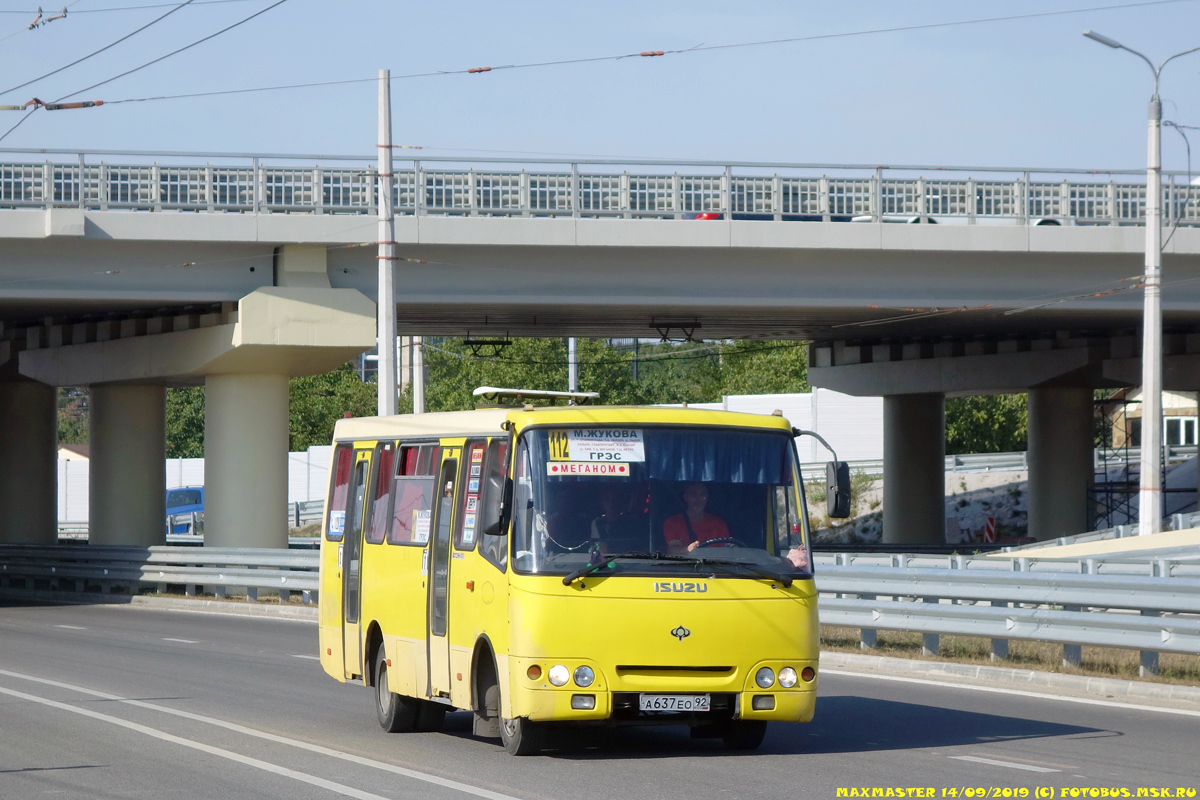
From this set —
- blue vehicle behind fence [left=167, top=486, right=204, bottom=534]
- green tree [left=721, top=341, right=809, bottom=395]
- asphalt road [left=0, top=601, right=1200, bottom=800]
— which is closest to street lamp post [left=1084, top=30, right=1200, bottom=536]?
asphalt road [left=0, top=601, right=1200, bottom=800]

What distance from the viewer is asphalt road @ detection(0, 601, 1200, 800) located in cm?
905

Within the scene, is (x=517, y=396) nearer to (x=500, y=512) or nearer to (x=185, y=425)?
(x=500, y=512)

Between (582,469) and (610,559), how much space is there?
25.0 inches

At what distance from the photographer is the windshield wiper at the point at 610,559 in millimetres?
9875

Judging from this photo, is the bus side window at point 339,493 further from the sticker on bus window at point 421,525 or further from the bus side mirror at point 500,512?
the bus side mirror at point 500,512

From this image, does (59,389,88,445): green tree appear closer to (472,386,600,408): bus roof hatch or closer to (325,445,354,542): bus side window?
(325,445,354,542): bus side window

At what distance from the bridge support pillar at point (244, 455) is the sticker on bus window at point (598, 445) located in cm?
2089

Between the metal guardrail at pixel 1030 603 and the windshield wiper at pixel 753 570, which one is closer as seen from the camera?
the windshield wiper at pixel 753 570

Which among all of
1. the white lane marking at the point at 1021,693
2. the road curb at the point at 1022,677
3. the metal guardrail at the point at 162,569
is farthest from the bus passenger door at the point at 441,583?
the metal guardrail at the point at 162,569

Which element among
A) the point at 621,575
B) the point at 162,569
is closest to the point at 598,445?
the point at 621,575

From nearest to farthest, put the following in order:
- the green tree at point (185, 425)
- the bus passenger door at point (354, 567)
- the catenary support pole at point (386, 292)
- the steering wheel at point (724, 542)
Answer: the steering wheel at point (724, 542) < the bus passenger door at point (354, 567) < the catenary support pole at point (386, 292) < the green tree at point (185, 425)

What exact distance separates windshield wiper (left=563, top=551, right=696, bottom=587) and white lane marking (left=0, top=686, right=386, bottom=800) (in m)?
1.83

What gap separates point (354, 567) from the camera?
42.4 ft

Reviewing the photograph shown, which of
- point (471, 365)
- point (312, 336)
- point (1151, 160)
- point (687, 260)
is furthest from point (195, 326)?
point (471, 365)
